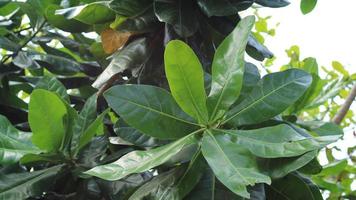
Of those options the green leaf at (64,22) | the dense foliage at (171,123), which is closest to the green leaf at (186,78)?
the dense foliage at (171,123)

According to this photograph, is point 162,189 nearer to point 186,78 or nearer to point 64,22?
point 186,78

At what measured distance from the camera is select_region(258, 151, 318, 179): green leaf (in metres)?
0.54

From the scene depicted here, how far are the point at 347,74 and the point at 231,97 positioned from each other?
1.12 m

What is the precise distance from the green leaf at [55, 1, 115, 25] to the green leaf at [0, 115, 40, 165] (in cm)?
22

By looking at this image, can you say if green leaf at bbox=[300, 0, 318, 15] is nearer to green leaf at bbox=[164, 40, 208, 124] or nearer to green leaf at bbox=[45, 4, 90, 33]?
green leaf at bbox=[164, 40, 208, 124]

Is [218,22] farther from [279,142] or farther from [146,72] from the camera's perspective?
[279,142]

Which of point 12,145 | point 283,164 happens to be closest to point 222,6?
point 283,164

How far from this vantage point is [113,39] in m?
0.83

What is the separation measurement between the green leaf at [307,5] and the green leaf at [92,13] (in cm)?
35

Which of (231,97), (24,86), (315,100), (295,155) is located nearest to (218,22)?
(231,97)

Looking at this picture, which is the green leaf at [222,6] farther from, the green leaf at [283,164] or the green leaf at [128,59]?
the green leaf at [283,164]

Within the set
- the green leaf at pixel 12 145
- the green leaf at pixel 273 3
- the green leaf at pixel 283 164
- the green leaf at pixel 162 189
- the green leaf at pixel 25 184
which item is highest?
the green leaf at pixel 273 3

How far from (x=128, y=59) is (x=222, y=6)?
0.18m

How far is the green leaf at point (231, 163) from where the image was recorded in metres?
0.48
